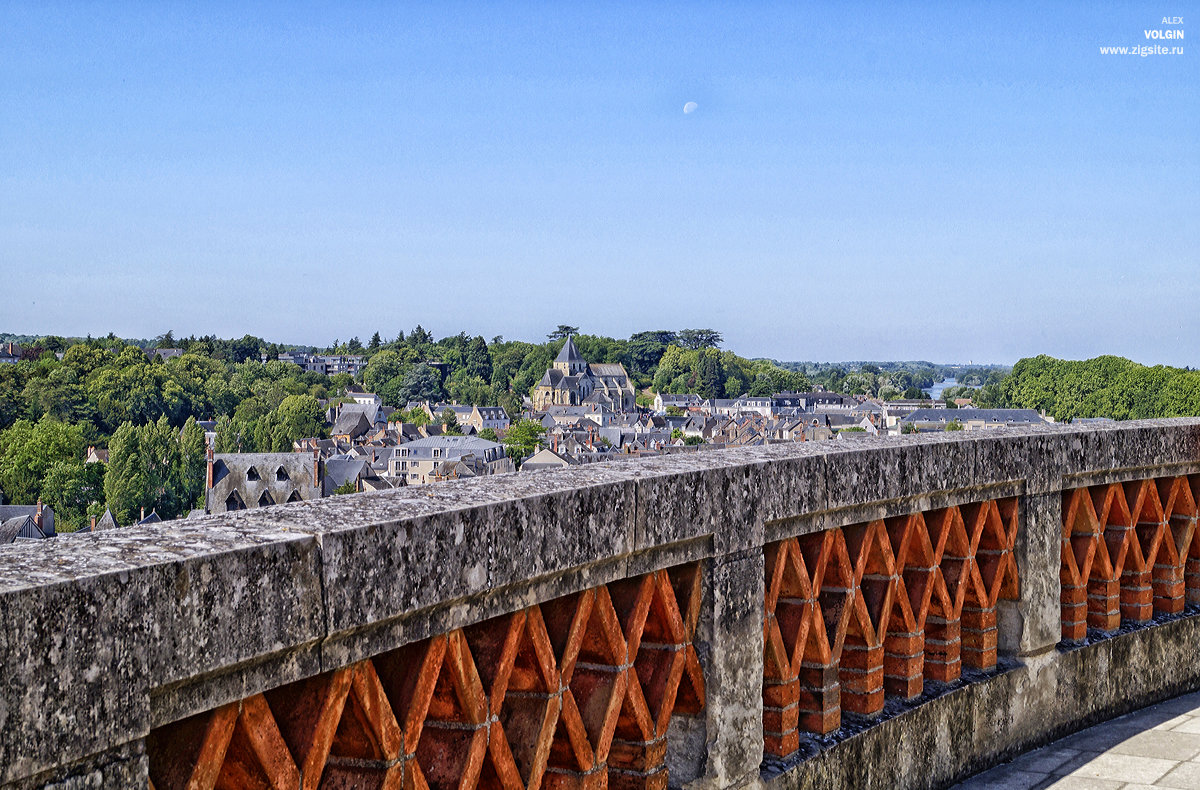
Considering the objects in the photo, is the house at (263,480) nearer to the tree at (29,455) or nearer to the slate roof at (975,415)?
the tree at (29,455)

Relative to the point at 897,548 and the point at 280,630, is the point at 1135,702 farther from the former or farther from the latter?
the point at 280,630

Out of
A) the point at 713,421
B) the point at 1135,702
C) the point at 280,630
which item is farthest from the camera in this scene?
the point at 713,421

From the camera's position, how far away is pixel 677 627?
3268 mm

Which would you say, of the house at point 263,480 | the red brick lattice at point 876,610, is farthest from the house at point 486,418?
the red brick lattice at point 876,610

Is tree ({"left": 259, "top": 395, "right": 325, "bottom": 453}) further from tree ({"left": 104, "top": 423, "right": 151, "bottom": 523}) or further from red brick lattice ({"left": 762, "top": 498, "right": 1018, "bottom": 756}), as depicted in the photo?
red brick lattice ({"left": 762, "top": 498, "right": 1018, "bottom": 756})

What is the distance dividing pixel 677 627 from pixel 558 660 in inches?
19.9

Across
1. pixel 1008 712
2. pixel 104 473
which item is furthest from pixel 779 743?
pixel 104 473

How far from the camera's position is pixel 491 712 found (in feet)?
8.50

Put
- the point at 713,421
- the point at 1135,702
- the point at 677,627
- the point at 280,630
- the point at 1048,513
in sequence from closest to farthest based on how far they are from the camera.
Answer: the point at 280,630, the point at 677,627, the point at 1048,513, the point at 1135,702, the point at 713,421

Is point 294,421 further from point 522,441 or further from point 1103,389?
point 1103,389

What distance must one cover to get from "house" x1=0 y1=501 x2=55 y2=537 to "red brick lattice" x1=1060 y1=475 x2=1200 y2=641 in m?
57.9

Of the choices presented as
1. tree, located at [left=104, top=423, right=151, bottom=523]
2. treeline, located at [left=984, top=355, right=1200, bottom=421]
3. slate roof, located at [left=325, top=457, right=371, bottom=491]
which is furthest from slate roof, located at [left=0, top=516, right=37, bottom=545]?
treeline, located at [left=984, top=355, right=1200, bottom=421]

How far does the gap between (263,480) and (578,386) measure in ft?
330

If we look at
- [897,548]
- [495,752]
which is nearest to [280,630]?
[495,752]
